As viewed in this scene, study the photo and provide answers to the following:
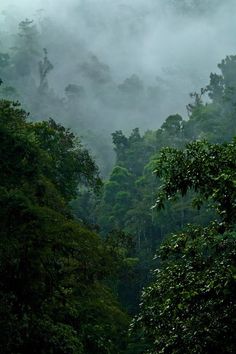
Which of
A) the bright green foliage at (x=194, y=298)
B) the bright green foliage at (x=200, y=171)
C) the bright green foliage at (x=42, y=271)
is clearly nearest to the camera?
the bright green foliage at (x=194, y=298)

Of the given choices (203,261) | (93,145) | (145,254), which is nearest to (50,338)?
(203,261)

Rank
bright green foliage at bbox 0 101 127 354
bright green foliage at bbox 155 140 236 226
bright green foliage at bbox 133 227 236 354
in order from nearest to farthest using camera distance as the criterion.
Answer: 1. bright green foliage at bbox 133 227 236 354
2. bright green foliage at bbox 155 140 236 226
3. bright green foliage at bbox 0 101 127 354

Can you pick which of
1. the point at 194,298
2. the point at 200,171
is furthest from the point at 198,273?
the point at 200,171

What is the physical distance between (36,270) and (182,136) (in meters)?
54.0

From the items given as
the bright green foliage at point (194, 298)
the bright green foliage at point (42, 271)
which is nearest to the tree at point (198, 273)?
the bright green foliage at point (194, 298)

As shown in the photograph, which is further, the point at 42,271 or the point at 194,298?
the point at 42,271

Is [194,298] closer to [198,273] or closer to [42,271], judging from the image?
[198,273]

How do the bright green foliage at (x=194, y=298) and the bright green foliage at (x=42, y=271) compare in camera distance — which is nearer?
the bright green foliage at (x=194, y=298)

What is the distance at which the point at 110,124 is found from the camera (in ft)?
344

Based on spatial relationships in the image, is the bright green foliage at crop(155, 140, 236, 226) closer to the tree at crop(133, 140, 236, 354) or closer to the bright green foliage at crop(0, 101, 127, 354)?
the tree at crop(133, 140, 236, 354)

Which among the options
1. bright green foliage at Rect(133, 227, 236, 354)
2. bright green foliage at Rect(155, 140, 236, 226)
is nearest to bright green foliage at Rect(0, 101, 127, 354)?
bright green foliage at Rect(133, 227, 236, 354)

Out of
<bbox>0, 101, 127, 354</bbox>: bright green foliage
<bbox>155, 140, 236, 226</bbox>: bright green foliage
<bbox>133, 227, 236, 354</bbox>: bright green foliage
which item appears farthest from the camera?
<bbox>0, 101, 127, 354</bbox>: bright green foliage

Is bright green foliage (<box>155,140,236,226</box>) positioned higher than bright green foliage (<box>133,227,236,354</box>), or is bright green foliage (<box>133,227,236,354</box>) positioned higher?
bright green foliage (<box>155,140,236,226</box>)

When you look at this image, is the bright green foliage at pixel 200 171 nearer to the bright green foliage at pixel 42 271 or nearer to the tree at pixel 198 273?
the tree at pixel 198 273
